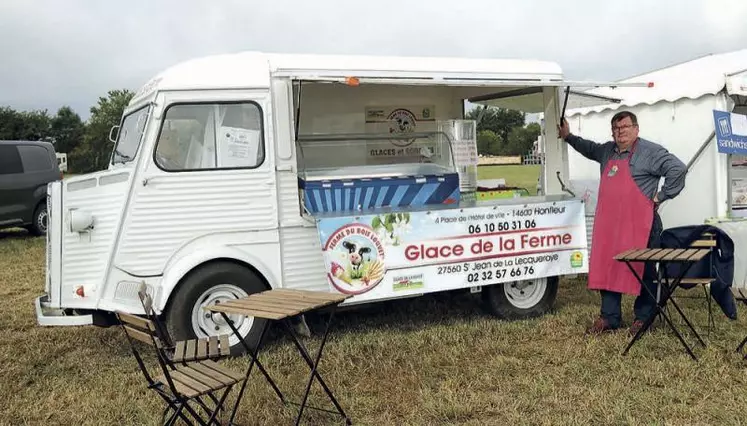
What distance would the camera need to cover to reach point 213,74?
472cm

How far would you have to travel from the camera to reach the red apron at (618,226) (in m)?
5.01

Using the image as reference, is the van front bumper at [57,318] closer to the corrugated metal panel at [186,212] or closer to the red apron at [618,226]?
the corrugated metal panel at [186,212]

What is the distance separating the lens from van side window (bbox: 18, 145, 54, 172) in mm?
11711

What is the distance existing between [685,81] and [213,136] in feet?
16.7

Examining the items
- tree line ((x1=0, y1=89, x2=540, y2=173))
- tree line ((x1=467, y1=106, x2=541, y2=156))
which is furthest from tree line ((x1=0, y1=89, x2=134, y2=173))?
tree line ((x1=467, y1=106, x2=541, y2=156))

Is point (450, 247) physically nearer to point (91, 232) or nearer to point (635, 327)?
point (635, 327)

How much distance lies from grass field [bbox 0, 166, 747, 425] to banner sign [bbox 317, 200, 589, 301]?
0.44 metres

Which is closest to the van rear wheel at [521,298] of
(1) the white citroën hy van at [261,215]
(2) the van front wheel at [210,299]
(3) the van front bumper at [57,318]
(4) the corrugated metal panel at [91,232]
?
(1) the white citroën hy van at [261,215]

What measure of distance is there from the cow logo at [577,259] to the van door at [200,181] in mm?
2494

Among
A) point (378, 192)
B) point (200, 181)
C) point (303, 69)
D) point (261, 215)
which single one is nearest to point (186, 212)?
point (200, 181)

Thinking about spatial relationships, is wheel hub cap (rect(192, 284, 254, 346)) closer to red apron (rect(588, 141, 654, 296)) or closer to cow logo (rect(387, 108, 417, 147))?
cow logo (rect(387, 108, 417, 147))

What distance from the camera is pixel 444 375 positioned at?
14.3 feet

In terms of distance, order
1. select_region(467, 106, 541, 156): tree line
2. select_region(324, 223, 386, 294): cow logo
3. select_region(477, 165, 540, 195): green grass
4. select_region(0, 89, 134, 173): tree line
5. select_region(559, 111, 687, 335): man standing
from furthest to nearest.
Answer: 1. select_region(0, 89, 134, 173): tree line
2. select_region(467, 106, 541, 156): tree line
3. select_region(477, 165, 540, 195): green grass
4. select_region(559, 111, 687, 335): man standing
5. select_region(324, 223, 386, 294): cow logo

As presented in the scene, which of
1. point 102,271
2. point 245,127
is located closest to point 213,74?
point 245,127
